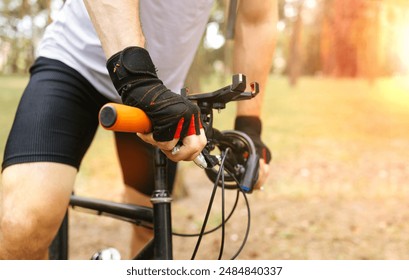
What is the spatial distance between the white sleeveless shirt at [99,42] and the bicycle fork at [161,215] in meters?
0.47

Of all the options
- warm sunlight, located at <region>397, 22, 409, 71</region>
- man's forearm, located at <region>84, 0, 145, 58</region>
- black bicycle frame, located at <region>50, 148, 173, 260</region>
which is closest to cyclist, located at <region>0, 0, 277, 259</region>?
man's forearm, located at <region>84, 0, 145, 58</region>

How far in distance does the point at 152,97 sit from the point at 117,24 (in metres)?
0.30

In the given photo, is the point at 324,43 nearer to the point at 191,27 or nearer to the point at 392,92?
the point at 392,92

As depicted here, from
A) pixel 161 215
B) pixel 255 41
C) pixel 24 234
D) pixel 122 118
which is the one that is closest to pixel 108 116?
pixel 122 118

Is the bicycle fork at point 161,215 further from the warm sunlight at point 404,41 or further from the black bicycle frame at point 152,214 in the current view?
the warm sunlight at point 404,41

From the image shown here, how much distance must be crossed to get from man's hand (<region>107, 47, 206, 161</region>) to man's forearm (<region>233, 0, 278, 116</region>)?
2.70 ft

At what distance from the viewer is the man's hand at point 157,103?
1.37 metres

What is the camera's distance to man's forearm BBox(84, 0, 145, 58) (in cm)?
152

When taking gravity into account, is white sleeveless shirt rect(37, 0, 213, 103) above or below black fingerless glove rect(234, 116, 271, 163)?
above

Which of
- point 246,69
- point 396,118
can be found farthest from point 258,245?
point 396,118

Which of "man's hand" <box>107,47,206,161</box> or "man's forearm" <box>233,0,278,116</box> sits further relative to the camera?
"man's forearm" <box>233,0,278,116</box>

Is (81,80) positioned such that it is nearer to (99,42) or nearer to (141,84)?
(99,42)

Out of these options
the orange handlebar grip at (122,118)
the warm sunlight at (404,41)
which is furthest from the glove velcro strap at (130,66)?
the warm sunlight at (404,41)

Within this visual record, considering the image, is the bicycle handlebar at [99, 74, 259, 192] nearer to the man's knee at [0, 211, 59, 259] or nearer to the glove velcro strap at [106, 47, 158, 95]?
the glove velcro strap at [106, 47, 158, 95]
